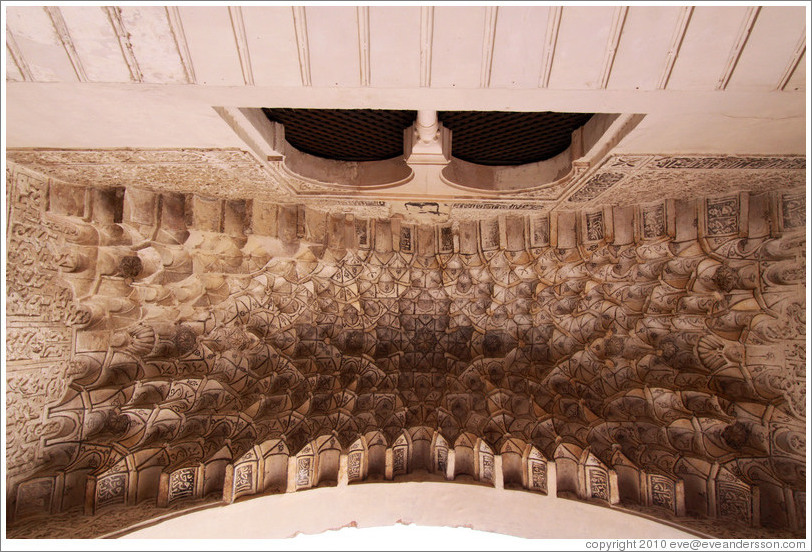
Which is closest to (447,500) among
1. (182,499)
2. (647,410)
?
(647,410)

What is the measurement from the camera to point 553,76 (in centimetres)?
221

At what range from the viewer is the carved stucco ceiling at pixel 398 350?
349cm

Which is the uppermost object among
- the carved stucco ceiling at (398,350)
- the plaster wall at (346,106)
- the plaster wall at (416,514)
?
the plaster wall at (346,106)

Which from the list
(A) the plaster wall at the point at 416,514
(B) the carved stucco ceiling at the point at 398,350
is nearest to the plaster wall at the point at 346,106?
(B) the carved stucco ceiling at the point at 398,350

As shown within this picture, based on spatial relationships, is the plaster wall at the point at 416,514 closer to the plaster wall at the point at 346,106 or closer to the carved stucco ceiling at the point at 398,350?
the carved stucco ceiling at the point at 398,350

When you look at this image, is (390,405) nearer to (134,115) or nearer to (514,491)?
(514,491)

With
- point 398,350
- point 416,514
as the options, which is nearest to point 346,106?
point 398,350

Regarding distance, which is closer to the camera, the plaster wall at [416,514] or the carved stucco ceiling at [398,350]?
the carved stucco ceiling at [398,350]

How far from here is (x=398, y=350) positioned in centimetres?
547

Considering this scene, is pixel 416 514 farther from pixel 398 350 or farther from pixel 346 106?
pixel 346 106

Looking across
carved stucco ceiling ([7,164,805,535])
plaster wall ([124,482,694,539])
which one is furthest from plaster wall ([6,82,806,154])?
plaster wall ([124,482,694,539])

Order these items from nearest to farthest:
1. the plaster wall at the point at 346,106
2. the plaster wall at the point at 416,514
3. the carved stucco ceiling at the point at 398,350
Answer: the plaster wall at the point at 346,106
the carved stucco ceiling at the point at 398,350
the plaster wall at the point at 416,514

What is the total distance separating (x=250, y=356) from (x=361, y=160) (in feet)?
8.81

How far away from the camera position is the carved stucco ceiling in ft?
11.4
